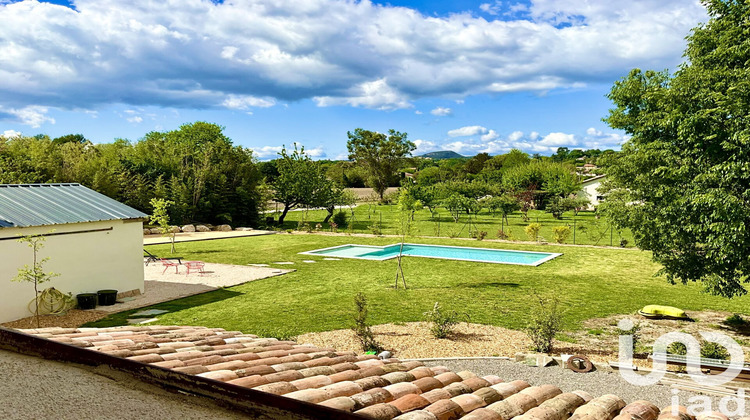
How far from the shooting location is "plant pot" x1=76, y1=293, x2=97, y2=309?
38.9 feet

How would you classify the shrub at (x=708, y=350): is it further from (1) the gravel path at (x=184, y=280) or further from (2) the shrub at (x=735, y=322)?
(1) the gravel path at (x=184, y=280)

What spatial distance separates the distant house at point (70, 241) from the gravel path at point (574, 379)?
9373 millimetres

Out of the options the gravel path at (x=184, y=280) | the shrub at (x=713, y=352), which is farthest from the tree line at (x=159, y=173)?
the shrub at (x=713, y=352)

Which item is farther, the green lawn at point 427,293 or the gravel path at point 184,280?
the gravel path at point 184,280

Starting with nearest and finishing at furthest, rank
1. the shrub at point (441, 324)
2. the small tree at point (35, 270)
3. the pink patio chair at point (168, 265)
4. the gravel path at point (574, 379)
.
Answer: the gravel path at point (574, 379) → the shrub at point (441, 324) → the small tree at point (35, 270) → the pink patio chair at point (168, 265)

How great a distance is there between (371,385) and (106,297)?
10670 millimetres

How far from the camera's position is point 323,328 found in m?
10.0

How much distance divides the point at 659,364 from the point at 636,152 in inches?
165

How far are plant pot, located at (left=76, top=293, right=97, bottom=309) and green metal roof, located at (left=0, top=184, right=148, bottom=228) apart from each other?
1.86m

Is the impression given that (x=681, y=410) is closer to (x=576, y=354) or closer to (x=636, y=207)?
(x=576, y=354)

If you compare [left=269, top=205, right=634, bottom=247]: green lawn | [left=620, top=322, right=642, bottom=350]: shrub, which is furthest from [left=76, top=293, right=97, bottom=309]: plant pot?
[left=269, top=205, right=634, bottom=247]: green lawn

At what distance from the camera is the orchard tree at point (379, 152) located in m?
61.2

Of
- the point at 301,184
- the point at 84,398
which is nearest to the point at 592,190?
the point at 301,184

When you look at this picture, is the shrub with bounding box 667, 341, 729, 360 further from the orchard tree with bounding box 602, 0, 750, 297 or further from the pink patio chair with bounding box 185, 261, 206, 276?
the pink patio chair with bounding box 185, 261, 206, 276
